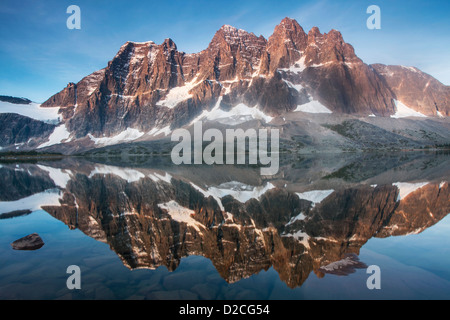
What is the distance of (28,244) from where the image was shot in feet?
50.5

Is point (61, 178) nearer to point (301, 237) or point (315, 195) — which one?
point (315, 195)

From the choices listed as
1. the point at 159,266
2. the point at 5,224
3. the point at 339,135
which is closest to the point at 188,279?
the point at 159,266

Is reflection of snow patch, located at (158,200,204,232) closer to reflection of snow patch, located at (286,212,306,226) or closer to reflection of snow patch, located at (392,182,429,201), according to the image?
reflection of snow patch, located at (286,212,306,226)

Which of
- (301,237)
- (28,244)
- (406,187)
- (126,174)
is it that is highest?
(406,187)

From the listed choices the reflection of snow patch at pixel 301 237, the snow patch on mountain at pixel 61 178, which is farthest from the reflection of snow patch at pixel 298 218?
the snow patch on mountain at pixel 61 178

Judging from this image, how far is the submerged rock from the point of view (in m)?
15.2

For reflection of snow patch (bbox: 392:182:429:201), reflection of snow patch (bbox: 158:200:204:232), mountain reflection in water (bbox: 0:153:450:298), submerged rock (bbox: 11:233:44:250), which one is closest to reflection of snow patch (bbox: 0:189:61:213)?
mountain reflection in water (bbox: 0:153:450:298)

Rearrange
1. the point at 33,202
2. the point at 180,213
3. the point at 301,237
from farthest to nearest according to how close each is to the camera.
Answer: the point at 33,202
the point at 180,213
the point at 301,237

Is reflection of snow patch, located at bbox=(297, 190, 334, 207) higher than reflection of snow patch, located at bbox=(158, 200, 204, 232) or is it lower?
higher

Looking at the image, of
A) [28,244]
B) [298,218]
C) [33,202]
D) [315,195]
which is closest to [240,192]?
[315,195]

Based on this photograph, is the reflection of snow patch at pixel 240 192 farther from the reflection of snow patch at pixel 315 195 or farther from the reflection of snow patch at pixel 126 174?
the reflection of snow patch at pixel 126 174

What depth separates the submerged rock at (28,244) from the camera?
15.2 m

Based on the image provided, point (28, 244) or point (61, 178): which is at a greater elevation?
point (61, 178)
